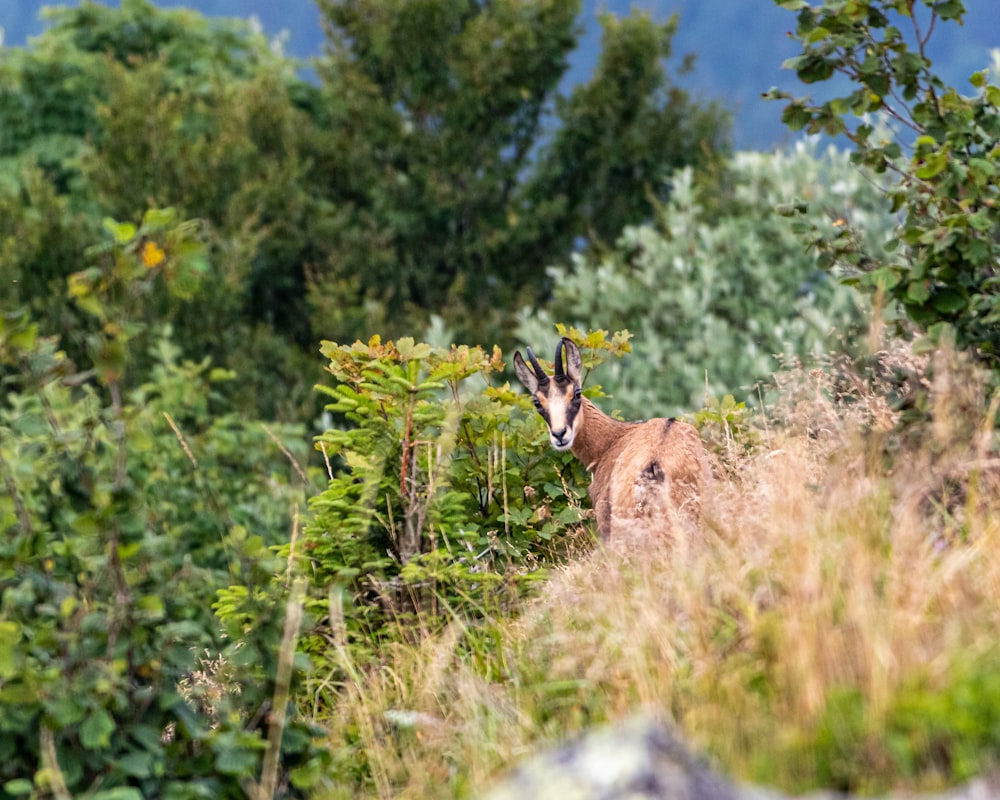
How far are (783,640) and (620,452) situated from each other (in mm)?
3477

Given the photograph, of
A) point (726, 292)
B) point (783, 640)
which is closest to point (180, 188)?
point (726, 292)

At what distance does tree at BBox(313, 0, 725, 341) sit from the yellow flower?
71.8 ft

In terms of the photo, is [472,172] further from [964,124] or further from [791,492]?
[791,492]

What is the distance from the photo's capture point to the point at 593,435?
24.8 feet

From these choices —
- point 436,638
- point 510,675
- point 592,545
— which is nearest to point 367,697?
point 436,638

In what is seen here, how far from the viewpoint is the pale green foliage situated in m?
18.3

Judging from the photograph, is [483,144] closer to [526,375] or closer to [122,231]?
[526,375]

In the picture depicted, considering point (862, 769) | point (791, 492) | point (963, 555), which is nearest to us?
point (862, 769)

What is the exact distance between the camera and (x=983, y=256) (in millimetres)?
5641

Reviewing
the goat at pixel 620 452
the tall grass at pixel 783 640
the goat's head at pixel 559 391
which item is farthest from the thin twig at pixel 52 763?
the goat's head at pixel 559 391

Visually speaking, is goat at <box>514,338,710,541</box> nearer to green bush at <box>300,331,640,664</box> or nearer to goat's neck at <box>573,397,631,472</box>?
goat's neck at <box>573,397,631,472</box>

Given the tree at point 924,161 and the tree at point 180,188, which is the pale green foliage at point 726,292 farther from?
the tree at point 924,161

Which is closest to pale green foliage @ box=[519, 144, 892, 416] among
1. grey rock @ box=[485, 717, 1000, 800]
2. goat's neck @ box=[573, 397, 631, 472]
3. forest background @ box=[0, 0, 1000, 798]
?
forest background @ box=[0, 0, 1000, 798]

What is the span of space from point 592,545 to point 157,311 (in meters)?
15.8
